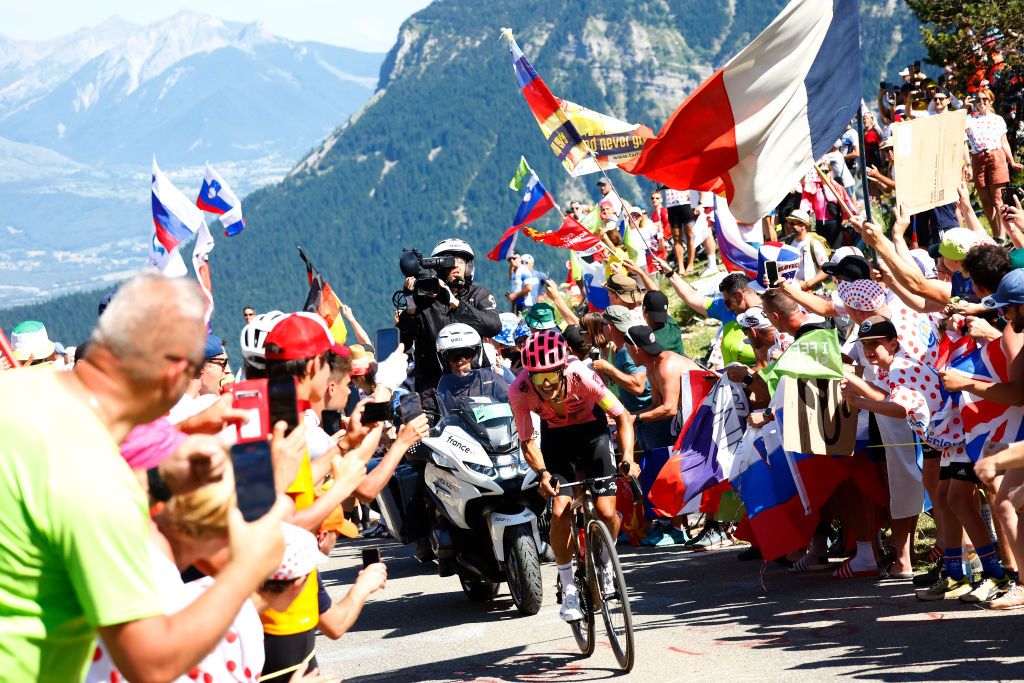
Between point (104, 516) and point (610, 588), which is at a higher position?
point (104, 516)

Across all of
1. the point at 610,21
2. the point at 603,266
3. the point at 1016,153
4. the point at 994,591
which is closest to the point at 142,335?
the point at 994,591

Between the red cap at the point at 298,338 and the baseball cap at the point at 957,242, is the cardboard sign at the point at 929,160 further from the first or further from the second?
the red cap at the point at 298,338

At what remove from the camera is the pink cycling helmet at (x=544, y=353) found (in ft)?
24.9

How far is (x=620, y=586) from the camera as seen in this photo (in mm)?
6812

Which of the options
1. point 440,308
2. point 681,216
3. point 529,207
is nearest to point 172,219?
point 529,207

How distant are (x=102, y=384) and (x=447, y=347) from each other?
614 centimetres

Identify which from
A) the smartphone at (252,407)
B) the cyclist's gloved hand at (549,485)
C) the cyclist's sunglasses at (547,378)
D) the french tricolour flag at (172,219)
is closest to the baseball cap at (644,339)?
the cyclist's sunglasses at (547,378)

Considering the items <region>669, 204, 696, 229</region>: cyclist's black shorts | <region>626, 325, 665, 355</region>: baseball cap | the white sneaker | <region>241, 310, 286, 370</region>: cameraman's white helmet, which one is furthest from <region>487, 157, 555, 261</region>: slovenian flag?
<region>241, 310, 286, 370</region>: cameraman's white helmet

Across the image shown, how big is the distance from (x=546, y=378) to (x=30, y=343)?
5.20 metres

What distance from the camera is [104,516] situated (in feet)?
8.11

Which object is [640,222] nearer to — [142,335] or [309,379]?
[309,379]

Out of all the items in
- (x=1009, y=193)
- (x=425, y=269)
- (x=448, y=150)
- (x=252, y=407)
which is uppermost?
(x=448, y=150)

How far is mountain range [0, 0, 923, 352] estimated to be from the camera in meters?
154

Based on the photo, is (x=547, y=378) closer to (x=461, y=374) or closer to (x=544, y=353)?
(x=544, y=353)
